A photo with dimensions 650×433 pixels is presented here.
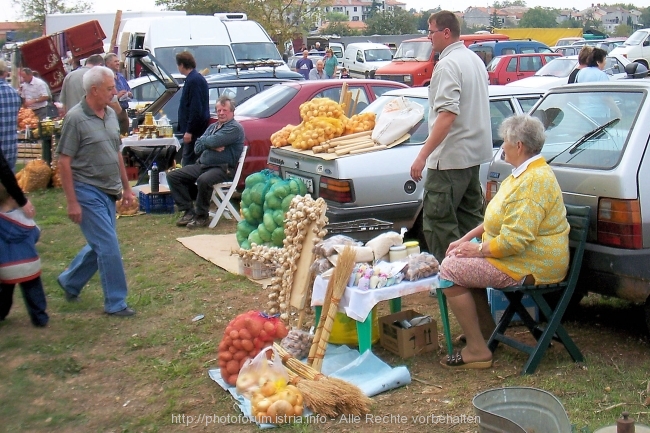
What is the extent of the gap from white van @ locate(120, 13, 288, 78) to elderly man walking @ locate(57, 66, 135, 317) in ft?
37.6

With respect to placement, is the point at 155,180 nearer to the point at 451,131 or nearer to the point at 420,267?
the point at 451,131

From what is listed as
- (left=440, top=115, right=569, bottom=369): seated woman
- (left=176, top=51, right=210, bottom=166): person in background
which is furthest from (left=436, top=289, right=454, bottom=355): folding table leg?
(left=176, top=51, right=210, bottom=166): person in background

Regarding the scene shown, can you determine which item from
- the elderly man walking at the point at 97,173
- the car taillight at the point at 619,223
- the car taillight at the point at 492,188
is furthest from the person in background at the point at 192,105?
the car taillight at the point at 619,223

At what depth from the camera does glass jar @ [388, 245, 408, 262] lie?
4.98 m

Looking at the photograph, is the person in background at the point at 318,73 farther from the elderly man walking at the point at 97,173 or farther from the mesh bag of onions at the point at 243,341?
the mesh bag of onions at the point at 243,341

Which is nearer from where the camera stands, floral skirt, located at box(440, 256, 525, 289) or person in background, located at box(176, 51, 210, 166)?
floral skirt, located at box(440, 256, 525, 289)

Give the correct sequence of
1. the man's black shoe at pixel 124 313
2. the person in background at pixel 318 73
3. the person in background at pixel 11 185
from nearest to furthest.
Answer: the person in background at pixel 11 185 → the man's black shoe at pixel 124 313 → the person in background at pixel 318 73

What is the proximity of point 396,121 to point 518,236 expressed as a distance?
3.04 m

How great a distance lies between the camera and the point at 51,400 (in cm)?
446

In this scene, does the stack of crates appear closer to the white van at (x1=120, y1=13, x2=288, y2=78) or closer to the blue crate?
the blue crate

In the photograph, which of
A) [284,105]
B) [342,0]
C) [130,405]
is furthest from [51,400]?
[342,0]

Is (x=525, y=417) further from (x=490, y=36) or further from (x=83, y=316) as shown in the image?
(x=490, y=36)

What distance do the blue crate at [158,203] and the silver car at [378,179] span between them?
3.30 metres

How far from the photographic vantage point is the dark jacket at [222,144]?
8703 mm
